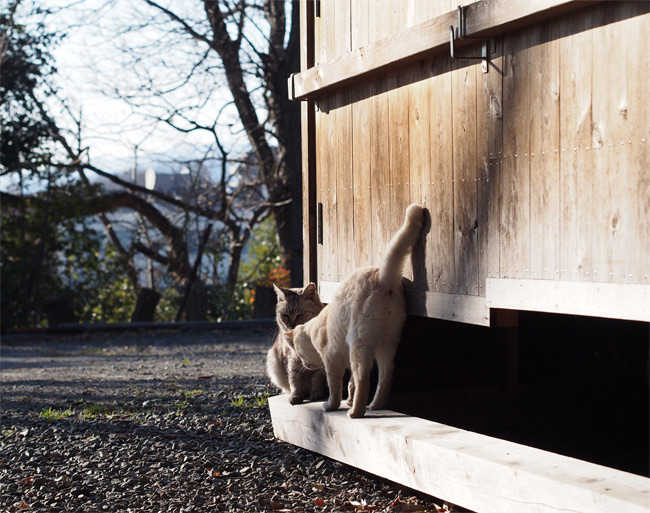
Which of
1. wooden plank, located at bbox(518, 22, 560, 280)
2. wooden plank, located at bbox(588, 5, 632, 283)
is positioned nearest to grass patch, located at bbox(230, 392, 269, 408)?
wooden plank, located at bbox(518, 22, 560, 280)

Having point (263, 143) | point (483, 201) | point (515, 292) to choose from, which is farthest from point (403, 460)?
point (263, 143)

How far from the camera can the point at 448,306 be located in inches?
189

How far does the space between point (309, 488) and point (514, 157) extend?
2.27 meters

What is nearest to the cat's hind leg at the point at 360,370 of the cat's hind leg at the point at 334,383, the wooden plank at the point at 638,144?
the cat's hind leg at the point at 334,383

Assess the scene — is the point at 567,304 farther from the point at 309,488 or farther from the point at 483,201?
the point at 309,488

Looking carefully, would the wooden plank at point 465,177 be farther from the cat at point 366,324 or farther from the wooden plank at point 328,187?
the wooden plank at point 328,187

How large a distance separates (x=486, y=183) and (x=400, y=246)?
0.75 metres

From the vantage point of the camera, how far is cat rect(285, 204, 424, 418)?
474cm

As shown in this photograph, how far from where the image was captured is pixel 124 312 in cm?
1677

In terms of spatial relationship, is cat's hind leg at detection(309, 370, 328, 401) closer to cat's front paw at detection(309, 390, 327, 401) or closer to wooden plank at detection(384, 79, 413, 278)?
cat's front paw at detection(309, 390, 327, 401)

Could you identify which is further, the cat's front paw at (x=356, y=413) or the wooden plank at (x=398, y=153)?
the wooden plank at (x=398, y=153)

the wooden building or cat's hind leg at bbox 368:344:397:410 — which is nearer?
the wooden building

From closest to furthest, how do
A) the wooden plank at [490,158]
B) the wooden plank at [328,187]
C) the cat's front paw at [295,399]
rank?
the wooden plank at [490,158] → the cat's front paw at [295,399] → the wooden plank at [328,187]

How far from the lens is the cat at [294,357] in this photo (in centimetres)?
568
